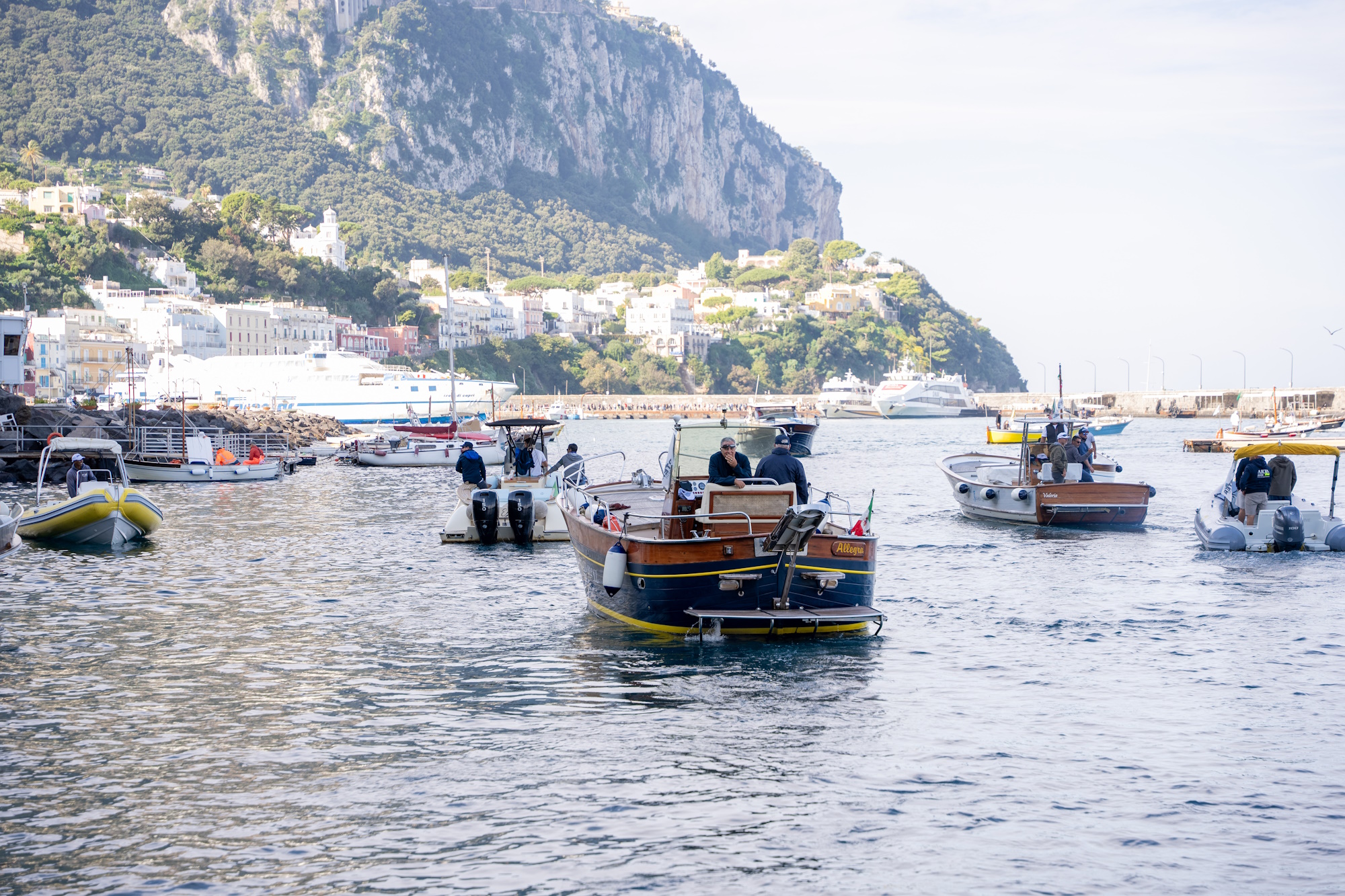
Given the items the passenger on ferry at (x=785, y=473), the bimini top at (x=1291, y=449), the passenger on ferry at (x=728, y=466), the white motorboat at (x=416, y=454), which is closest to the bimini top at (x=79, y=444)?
the passenger on ferry at (x=728, y=466)

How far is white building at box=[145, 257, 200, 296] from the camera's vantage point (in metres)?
154

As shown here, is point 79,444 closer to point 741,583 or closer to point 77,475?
point 77,475

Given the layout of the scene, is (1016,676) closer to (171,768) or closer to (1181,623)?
(1181,623)

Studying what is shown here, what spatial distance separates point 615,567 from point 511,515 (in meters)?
13.2

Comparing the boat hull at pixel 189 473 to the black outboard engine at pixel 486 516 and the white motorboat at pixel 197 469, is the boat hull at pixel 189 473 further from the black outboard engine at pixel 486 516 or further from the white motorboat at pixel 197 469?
the black outboard engine at pixel 486 516

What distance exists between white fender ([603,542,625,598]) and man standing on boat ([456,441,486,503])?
14220 millimetres

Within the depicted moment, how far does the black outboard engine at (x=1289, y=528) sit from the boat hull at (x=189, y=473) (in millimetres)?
41904

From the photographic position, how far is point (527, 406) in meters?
166

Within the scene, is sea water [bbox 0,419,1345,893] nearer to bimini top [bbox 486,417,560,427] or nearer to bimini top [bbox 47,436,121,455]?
bimini top [bbox 47,436,121,455]

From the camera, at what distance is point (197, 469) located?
53.6 m

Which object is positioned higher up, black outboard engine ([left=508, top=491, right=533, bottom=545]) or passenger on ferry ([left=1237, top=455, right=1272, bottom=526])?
passenger on ferry ([left=1237, top=455, right=1272, bottom=526])

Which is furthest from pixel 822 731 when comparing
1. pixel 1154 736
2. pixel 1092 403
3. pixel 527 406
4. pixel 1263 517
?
pixel 1092 403

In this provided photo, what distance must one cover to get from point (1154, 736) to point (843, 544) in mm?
4856

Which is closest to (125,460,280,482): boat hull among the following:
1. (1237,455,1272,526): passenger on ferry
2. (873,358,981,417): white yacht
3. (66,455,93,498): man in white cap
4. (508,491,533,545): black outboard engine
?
(66,455,93,498): man in white cap
